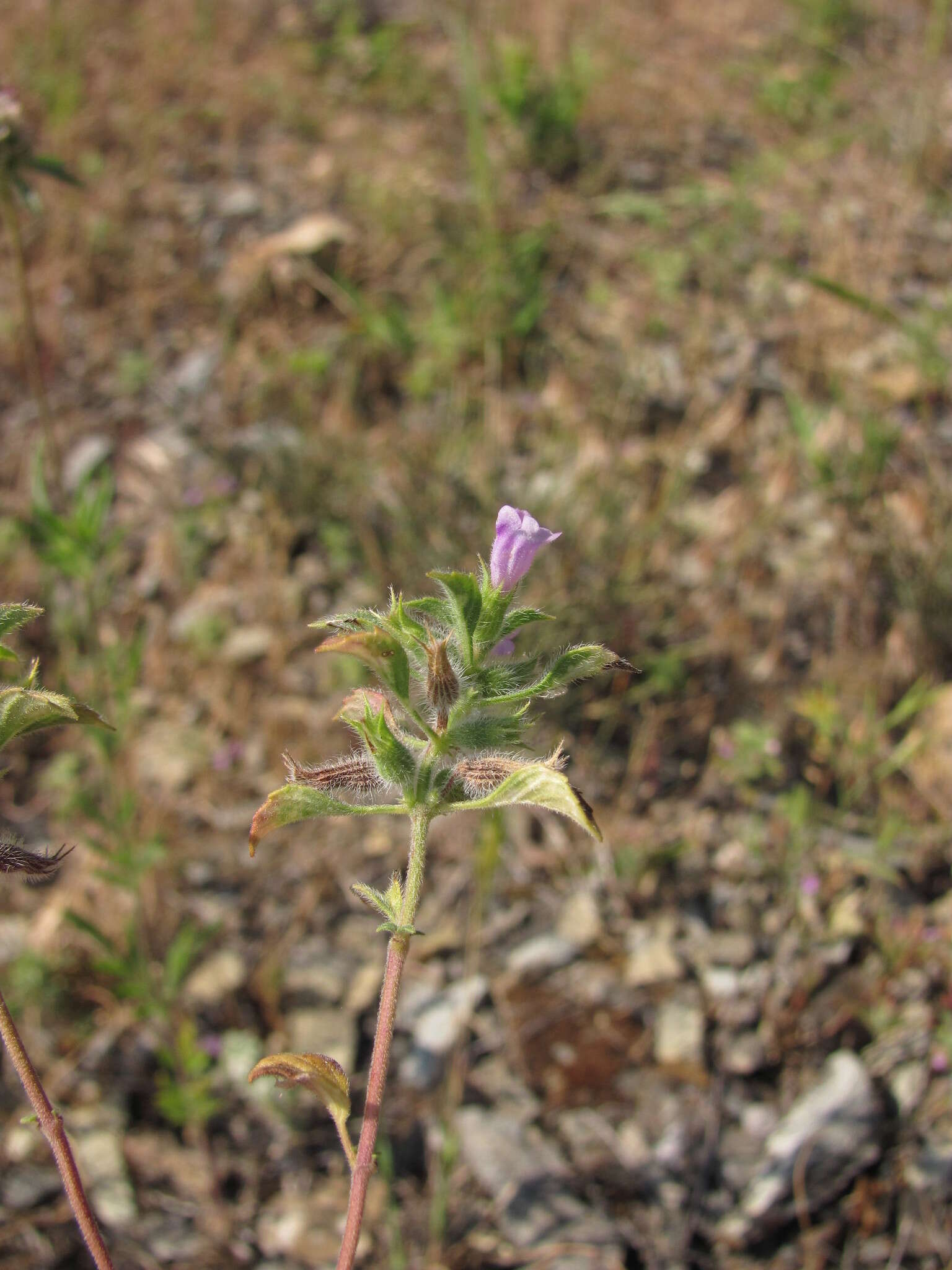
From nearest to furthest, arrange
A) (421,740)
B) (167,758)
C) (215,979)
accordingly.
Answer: (421,740)
(215,979)
(167,758)

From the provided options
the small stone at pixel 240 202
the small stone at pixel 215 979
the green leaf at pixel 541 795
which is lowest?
the small stone at pixel 215 979

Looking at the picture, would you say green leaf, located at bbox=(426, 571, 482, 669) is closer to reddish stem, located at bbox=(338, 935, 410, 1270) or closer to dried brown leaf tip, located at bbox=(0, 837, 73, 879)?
reddish stem, located at bbox=(338, 935, 410, 1270)

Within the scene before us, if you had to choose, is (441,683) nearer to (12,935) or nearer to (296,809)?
(296,809)

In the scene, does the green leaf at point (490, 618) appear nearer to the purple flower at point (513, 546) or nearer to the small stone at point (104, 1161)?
the purple flower at point (513, 546)

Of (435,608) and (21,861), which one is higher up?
(435,608)

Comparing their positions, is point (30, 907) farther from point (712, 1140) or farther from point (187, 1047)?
point (712, 1140)

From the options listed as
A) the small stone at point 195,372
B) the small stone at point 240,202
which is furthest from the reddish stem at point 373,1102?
the small stone at point 240,202

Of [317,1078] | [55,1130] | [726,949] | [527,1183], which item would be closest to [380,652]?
[317,1078]

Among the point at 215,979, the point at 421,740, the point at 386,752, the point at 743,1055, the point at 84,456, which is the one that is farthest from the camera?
the point at 84,456
